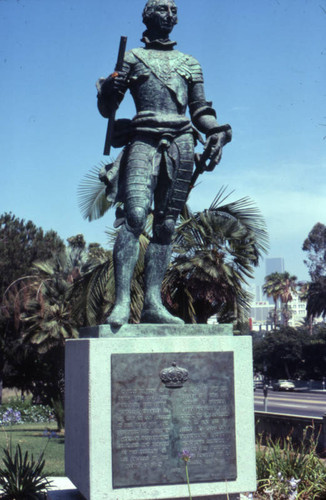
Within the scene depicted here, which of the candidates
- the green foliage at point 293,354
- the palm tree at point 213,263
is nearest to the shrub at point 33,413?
the palm tree at point 213,263

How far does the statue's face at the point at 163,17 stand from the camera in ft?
17.8

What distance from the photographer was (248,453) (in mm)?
4754

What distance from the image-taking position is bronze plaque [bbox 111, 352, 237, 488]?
4.48 meters

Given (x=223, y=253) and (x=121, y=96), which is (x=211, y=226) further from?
(x=121, y=96)

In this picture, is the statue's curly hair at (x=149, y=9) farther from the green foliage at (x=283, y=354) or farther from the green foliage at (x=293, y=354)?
the green foliage at (x=283, y=354)

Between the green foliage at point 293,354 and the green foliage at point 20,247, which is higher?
the green foliage at point 20,247

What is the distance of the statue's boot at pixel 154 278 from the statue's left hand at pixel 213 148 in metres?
0.79

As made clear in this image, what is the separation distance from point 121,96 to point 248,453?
2.96 meters

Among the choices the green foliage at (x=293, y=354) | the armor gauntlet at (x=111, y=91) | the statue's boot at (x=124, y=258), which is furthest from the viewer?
the green foliage at (x=293, y=354)

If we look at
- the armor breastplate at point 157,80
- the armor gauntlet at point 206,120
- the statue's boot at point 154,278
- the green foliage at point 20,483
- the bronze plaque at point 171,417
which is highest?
the armor breastplate at point 157,80

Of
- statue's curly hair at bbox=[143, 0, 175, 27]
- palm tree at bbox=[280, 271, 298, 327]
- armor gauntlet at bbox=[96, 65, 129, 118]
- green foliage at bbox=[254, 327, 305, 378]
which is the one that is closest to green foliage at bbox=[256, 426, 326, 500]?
armor gauntlet at bbox=[96, 65, 129, 118]

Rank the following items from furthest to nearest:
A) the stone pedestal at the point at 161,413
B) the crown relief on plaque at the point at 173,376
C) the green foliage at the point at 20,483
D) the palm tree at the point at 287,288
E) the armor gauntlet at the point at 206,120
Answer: the palm tree at the point at 287,288, the green foliage at the point at 20,483, the armor gauntlet at the point at 206,120, the crown relief on plaque at the point at 173,376, the stone pedestal at the point at 161,413

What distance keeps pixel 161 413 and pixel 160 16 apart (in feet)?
10.5

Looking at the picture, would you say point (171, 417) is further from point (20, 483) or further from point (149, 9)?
point (149, 9)
